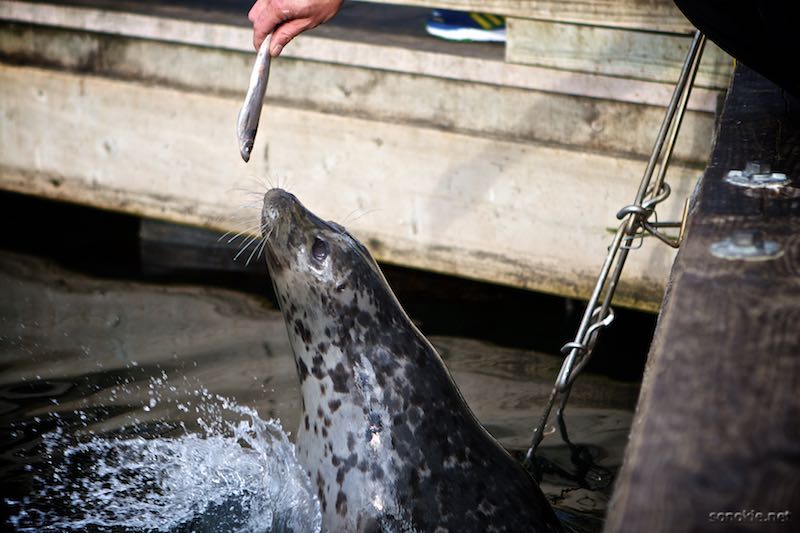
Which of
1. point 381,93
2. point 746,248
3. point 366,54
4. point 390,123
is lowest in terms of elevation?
point 390,123

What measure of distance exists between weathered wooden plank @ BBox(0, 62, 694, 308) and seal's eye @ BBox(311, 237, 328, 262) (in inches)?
81.1

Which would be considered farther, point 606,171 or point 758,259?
point 606,171

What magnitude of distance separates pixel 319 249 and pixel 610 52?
218 centimetres

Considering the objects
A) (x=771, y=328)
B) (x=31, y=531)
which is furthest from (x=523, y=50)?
(x=771, y=328)

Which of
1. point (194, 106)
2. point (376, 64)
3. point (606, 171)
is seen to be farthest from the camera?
point (194, 106)

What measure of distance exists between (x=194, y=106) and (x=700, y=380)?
427cm

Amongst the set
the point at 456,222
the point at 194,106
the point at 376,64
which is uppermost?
the point at 376,64

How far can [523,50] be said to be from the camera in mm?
4473

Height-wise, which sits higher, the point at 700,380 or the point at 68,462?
the point at 700,380

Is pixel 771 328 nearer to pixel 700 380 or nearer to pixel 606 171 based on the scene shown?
pixel 700 380

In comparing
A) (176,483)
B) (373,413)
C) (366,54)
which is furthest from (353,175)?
(373,413)

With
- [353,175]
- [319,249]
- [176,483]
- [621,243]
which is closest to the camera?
[319,249]

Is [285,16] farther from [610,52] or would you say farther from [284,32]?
[610,52]

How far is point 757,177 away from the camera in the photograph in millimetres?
2029
